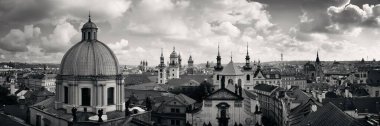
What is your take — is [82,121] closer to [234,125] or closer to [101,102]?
[101,102]

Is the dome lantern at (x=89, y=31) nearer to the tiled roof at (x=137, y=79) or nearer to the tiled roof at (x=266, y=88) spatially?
the tiled roof at (x=266, y=88)

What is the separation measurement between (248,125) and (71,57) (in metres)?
24.2

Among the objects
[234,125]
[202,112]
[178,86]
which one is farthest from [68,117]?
[178,86]

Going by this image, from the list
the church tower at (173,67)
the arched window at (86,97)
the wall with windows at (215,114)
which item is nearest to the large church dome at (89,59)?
the arched window at (86,97)

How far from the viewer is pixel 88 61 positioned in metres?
34.8

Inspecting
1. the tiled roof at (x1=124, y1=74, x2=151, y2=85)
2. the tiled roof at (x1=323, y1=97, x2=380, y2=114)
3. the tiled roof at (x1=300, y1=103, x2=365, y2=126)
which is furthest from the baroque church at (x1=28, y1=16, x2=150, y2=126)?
the tiled roof at (x1=124, y1=74, x2=151, y2=85)

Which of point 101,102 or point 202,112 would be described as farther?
point 202,112

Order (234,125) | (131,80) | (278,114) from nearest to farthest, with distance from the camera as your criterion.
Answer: (234,125), (278,114), (131,80)

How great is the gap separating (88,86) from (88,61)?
2670 mm

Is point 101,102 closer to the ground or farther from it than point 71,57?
closer to the ground

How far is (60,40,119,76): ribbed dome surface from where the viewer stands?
34500 mm

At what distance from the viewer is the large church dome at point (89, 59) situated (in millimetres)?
34500

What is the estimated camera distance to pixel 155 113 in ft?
177

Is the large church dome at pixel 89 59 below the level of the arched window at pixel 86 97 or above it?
above
